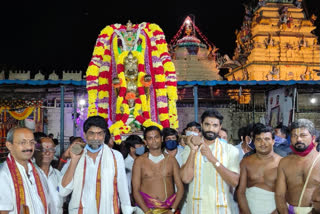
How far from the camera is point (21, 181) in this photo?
3.32 meters

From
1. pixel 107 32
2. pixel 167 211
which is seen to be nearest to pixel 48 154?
pixel 167 211

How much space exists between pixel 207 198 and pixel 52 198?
5.63 ft

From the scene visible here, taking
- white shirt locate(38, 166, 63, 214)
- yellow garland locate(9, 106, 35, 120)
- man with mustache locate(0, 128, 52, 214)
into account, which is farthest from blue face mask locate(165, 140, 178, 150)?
yellow garland locate(9, 106, 35, 120)

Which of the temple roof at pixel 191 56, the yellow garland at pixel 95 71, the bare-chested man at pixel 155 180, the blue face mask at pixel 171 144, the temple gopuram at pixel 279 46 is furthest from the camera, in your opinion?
the temple gopuram at pixel 279 46

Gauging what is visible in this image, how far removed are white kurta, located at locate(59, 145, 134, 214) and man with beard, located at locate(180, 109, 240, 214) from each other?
71cm

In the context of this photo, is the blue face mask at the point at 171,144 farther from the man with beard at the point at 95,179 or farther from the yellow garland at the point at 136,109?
the yellow garland at the point at 136,109

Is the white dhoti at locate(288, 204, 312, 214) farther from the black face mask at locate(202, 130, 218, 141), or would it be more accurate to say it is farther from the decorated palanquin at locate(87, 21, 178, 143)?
the decorated palanquin at locate(87, 21, 178, 143)

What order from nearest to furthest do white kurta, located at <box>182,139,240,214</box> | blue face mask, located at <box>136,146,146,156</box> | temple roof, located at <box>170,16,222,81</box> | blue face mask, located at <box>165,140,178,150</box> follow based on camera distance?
white kurta, located at <box>182,139,240,214</box> → blue face mask, located at <box>165,140,178,150</box> → blue face mask, located at <box>136,146,146,156</box> → temple roof, located at <box>170,16,222,81</box>

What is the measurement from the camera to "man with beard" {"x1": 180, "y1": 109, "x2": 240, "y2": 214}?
153 inches

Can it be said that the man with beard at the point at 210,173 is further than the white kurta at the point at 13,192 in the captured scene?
Yes

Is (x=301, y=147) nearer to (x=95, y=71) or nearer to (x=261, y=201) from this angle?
(x=261, y=201)

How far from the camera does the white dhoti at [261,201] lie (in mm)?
4000

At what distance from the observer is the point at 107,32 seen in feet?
35.1

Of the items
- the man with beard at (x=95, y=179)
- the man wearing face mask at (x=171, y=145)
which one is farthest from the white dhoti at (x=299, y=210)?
the man wearing face mask at (x=171, y=145)
